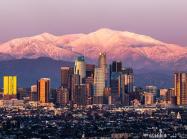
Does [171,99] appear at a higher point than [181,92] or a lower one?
lower

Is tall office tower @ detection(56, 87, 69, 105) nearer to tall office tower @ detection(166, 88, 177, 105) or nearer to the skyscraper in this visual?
the skyscraper

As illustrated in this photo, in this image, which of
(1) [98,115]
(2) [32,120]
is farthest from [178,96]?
(2) [32,120]

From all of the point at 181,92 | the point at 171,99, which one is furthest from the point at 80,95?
the point at 181,92

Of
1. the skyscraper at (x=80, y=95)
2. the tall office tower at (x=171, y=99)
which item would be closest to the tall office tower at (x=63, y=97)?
the skyscraper at (x=80, y=95)

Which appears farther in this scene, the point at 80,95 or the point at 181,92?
the point at 181,92

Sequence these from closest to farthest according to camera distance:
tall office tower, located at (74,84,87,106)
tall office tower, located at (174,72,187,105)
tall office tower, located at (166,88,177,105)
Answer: tall office tower, located at (74,84,87,106) → tall office tower, located at (166,88,177,105) → tall office tower, located at (174,72,187,105)

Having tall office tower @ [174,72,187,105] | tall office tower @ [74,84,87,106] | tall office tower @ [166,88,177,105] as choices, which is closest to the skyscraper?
tall office tower @ [74,84,87,106]

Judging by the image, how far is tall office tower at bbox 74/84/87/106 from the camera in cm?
19443

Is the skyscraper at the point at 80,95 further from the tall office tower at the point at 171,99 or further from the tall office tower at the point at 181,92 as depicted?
the tall office tower at the point at 181,92

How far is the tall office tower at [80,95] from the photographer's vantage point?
19443 cm

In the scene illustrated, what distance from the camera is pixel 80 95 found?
196125mm

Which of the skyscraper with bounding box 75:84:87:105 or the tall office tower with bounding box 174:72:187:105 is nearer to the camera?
the skyscraper with bounding box 75:84:87:105

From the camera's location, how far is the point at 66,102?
195125 mm

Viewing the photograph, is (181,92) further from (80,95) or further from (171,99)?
(80,95)
